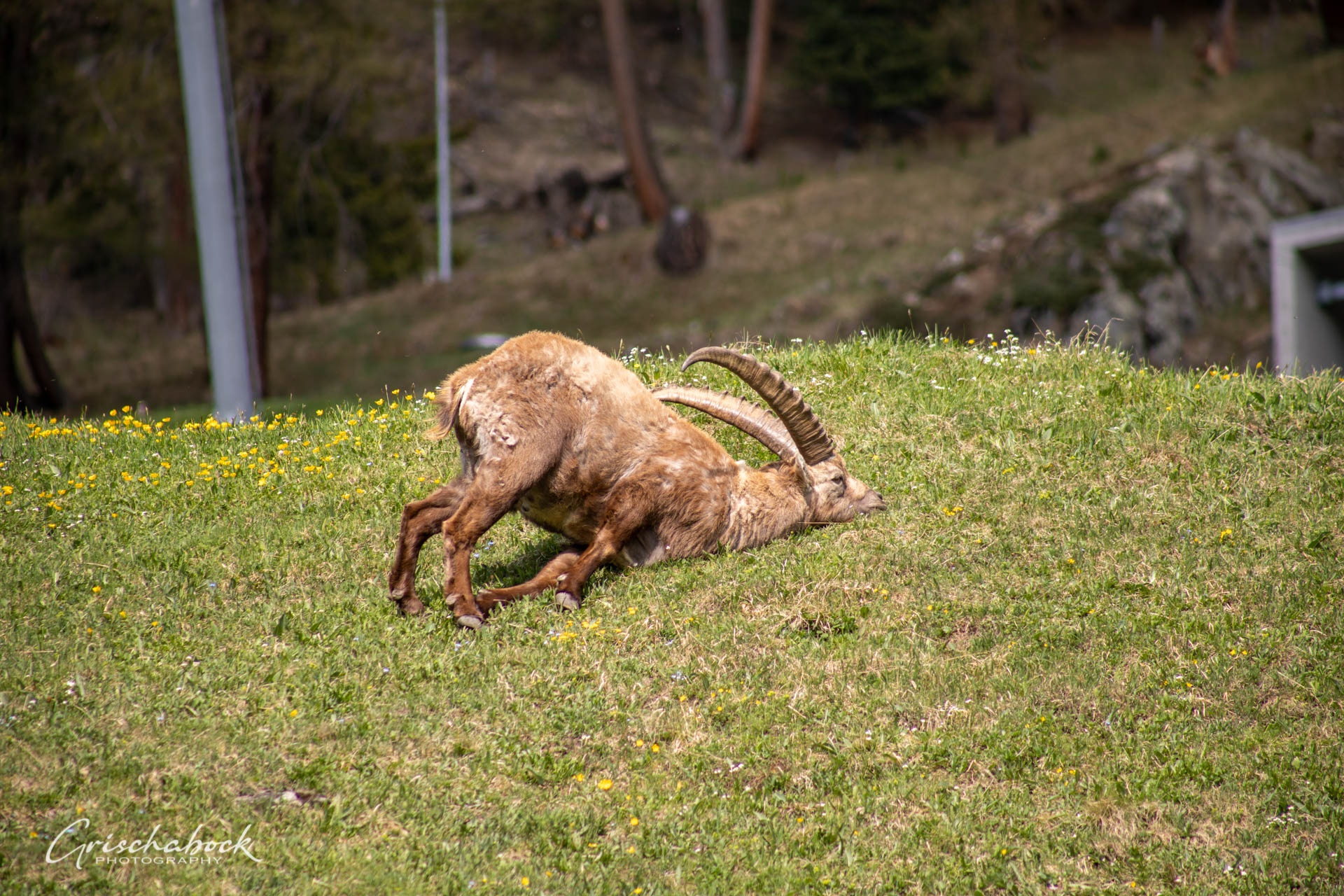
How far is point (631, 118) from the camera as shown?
118 ft

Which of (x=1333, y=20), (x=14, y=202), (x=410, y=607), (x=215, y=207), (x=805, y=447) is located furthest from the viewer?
(x=1333, y=20)

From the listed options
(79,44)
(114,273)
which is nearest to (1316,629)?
(79,44)

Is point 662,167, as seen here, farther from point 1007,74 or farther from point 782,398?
point 782,398

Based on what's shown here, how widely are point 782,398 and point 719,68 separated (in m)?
44.0

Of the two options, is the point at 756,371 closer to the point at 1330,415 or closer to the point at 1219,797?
the point at 1219,797

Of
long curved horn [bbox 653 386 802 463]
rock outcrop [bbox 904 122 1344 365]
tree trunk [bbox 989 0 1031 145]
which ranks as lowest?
rock outcrop [bbox 904 122 1344 365]

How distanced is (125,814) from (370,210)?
20526 millimetres

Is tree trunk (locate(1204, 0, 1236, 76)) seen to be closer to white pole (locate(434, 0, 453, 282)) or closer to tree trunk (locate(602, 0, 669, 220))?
tree trunk (locate(602, 0, 669, 220))

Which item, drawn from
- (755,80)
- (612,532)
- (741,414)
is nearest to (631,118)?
(755,80)

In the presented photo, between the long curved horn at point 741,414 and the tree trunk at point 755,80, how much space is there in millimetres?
36782

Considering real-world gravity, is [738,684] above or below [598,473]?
below

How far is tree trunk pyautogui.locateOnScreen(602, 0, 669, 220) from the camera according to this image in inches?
1359

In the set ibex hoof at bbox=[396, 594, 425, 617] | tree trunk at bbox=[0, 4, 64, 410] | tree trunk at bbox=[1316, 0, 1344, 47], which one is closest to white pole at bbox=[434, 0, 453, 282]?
tree trunk at bbox=[0, 4, 64, 410]

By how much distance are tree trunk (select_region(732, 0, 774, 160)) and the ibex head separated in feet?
121
